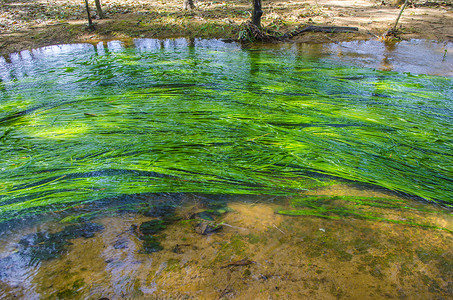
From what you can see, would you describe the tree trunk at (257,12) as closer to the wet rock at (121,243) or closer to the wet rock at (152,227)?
the wet rock at (152,227)

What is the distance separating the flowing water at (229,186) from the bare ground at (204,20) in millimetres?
3061

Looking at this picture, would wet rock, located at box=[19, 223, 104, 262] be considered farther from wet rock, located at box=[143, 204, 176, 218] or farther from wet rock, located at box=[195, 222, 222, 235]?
wet rock, located at box=[195, 222, 222, 235]

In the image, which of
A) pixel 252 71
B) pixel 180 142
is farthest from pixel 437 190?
pixel 252 71

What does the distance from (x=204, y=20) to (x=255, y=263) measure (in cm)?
700

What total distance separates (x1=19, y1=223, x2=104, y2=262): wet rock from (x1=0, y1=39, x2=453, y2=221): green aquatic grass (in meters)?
0.26

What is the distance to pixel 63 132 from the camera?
2412 mm

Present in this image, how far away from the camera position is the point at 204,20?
683 centimetres

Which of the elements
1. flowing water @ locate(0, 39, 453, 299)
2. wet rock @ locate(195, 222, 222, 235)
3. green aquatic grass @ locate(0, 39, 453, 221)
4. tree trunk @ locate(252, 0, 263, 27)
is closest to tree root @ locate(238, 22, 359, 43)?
tree trunk @ locate(252, 0, 263, 27)

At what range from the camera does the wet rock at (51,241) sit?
130 centimetres

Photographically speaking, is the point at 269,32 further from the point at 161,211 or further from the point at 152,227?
the point at 152,227

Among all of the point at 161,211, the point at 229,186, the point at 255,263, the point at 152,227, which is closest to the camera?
the point at 255,263

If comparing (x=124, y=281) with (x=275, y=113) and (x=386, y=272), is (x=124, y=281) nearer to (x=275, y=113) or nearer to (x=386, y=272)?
(x=386, y=272)

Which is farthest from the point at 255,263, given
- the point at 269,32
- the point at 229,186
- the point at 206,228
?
the point at 269,32

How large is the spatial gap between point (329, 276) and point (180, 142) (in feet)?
5.11
